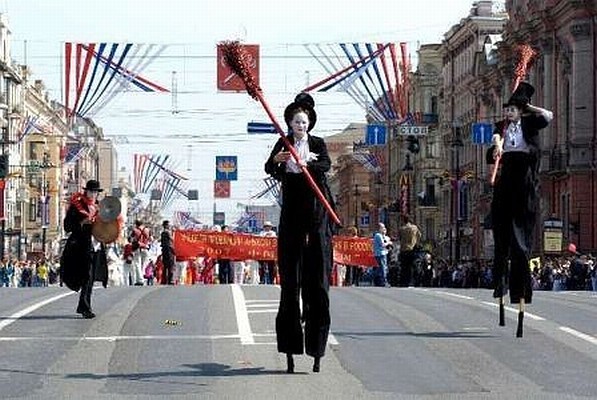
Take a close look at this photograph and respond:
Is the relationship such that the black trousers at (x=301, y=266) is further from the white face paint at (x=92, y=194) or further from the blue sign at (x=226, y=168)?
the blue sign at (x=226, y=168)

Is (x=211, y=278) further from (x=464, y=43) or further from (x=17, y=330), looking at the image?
(x=464, y=43)

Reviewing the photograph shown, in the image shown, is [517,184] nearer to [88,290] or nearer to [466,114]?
[88,290]

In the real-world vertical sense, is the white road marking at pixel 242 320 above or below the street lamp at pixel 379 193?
below

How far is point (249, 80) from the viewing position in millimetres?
11391

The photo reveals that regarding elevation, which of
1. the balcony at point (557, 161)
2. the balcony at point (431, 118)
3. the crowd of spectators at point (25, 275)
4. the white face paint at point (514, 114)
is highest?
the balcony at point (431, 118)

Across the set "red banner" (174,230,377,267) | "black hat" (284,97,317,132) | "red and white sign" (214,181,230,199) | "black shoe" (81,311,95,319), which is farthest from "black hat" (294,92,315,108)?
"red and white sign" (214,181,230,199)

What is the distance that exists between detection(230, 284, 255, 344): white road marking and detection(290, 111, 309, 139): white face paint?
2.34 meters

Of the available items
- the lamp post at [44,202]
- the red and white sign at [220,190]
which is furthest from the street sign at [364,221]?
the red and white sign at [220,190]

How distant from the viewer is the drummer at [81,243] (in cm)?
1638

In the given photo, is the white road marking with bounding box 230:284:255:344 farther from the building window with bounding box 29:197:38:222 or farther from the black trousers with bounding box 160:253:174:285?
the building window with bounding box 29:197:38:222

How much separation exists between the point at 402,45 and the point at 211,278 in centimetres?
1110

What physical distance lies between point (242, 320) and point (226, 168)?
233 ft

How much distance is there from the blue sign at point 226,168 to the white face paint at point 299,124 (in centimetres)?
7450

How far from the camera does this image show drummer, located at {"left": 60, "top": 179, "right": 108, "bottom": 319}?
53.7 ft
